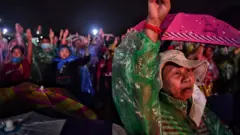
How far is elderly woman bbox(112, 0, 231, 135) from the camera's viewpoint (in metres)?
1.56

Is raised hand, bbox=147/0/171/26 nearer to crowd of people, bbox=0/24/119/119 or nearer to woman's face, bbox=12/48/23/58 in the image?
crowd of people, bbox=0/24/119/119

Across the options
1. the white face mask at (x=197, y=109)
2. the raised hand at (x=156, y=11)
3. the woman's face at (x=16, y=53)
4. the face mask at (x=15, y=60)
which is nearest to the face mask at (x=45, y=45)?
the woman's face at (x=16, y=53)

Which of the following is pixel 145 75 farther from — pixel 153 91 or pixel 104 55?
pixel 104 55

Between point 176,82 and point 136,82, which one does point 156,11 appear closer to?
point 136,82

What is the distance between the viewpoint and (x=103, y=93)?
7.47m

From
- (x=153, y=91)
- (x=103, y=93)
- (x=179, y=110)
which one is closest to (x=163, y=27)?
(x=179, y=110)

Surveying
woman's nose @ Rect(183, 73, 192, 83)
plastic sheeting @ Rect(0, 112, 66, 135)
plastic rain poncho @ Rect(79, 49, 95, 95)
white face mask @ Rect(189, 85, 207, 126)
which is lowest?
plastic rain poncho @ Rect(79, 49, 95, 95)

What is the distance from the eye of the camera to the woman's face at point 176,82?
6.23ft

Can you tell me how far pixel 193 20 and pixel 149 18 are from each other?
1.56 meters

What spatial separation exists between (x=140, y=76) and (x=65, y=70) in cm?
421

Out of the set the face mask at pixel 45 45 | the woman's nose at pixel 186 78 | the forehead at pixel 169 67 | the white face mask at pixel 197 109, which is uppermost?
the face mask at pixel 45 45

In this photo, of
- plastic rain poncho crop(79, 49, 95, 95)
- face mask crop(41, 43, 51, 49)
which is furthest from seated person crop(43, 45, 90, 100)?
face mask crop(41, 43, 51, 49)

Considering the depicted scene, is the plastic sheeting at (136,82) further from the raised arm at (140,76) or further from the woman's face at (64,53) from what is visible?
the woman's face at (64,53)

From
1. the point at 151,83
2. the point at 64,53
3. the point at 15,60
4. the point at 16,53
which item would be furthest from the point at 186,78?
the point at 64,53
